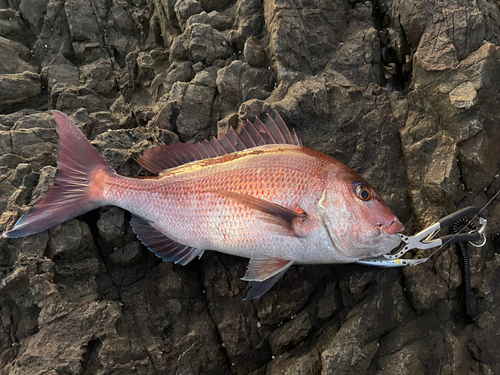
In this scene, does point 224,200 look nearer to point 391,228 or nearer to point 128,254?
point 128,254

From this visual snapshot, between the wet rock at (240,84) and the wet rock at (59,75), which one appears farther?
the wet rock at (59,75)

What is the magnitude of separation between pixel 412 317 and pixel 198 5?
3.55m

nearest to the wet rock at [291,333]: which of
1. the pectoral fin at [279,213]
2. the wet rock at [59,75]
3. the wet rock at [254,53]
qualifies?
the pectoral fin at [279,213]

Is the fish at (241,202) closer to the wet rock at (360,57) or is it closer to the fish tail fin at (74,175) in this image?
Answer: the fish tail fin at (74,175)

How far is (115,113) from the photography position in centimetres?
317

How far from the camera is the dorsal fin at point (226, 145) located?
90.7 inches

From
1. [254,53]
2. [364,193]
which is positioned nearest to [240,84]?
[254,53]

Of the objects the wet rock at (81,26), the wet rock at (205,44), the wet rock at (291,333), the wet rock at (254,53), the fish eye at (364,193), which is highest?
the wet rock at (81,26)

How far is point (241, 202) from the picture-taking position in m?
2.01

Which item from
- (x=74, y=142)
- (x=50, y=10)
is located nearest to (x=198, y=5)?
(x=50, y=10)

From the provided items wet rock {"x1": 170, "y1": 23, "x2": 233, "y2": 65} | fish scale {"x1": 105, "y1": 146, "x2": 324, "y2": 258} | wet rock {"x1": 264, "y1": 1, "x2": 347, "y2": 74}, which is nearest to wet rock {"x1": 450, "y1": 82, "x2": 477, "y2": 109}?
wet rock {"x1": 264, "y1": 1, "x2": 347, "y2": 74}

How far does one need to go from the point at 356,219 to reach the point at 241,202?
29.1 inches

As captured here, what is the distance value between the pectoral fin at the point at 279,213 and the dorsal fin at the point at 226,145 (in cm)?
54

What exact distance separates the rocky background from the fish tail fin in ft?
0.61
